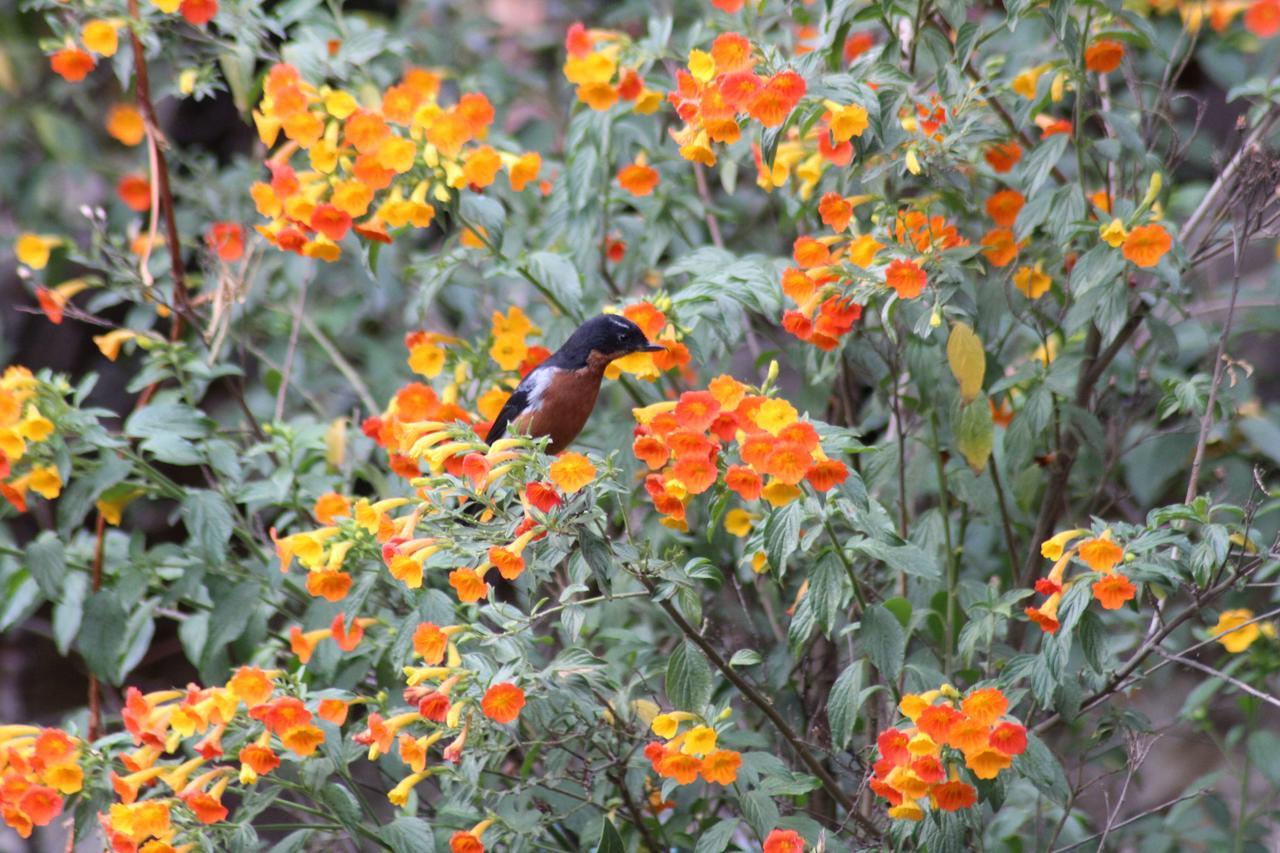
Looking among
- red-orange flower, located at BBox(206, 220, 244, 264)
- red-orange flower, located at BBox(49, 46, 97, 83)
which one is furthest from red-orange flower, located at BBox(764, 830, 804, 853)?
red-orange flower, located at BBox(49, 46, 97, 83)

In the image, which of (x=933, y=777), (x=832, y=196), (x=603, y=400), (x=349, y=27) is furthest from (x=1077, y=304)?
(x=349, y=27)

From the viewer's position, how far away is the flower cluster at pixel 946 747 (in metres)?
2.09

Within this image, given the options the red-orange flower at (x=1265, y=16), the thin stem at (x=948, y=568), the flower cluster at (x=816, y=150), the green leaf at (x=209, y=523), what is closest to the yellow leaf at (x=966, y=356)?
the thin stem at (x=948, y=568)

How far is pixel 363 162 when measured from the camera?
8.48 feet

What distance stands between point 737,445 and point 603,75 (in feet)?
3.49

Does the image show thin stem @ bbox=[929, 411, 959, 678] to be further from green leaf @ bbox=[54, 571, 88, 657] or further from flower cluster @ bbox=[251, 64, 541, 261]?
green leaf @ bbox=[54, 571, 88, 657]

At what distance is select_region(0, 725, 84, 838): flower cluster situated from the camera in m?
2.35

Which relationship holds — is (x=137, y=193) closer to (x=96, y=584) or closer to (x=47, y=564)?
(x=96, y=584)

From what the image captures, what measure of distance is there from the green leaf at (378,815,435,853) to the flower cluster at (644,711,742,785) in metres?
0.46

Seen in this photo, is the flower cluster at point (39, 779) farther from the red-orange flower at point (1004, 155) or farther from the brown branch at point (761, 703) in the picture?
the red-orange flower at point (1004, 155)

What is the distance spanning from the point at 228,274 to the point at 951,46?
5.67ft

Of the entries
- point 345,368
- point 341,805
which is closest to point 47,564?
point 341,805

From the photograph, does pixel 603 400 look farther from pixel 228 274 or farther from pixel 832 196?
pixel 832 196

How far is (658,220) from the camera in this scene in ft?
10.4
